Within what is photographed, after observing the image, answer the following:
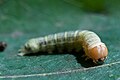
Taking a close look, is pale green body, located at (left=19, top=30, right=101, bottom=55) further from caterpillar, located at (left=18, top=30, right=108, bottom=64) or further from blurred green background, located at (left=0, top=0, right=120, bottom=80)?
blurred green background, located at (left=0, top=0, right=120, bottom=80)

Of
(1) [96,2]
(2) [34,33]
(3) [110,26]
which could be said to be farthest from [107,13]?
(2) [34,33]

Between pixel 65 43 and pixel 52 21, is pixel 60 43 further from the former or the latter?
pixel 52 21

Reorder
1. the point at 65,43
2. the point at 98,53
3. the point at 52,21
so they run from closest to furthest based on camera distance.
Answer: the point at 98,53 → the point at 65,43 → the point at 52,21

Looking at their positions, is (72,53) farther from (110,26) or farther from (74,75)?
(110,26)

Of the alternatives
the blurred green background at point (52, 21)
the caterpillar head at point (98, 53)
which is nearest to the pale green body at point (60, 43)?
the blurred green background at point (52, 21)

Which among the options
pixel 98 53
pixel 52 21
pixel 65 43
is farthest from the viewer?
pixel 52 21

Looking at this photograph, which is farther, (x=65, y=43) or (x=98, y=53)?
(x=65, y=43)

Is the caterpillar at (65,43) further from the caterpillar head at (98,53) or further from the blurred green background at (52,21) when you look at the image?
the blurred green background at (52,21)

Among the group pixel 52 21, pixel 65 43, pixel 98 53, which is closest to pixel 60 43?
pixel 65 43

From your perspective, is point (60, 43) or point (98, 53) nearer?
point (98, 53)
